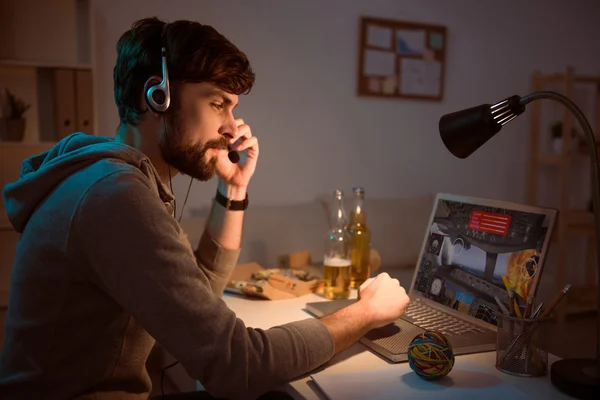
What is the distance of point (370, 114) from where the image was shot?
10.8 feet

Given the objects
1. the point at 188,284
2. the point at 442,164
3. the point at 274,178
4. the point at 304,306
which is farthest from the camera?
the point at 442,164

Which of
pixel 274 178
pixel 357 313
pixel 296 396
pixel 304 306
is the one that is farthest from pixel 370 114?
pixel 296 396

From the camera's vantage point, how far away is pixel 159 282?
33.3 inches

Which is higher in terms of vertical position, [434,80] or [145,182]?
[434,80]

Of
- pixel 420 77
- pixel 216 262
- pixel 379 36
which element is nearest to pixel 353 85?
pixel 379 36

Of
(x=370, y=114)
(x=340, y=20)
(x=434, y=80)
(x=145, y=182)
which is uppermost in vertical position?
(x=340, y=20)

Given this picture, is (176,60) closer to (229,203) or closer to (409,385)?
(229,203)

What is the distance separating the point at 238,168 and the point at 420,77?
2131 mm

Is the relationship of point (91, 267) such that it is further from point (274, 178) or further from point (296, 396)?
point (274, 178)

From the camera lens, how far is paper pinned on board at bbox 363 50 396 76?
10.6 ft

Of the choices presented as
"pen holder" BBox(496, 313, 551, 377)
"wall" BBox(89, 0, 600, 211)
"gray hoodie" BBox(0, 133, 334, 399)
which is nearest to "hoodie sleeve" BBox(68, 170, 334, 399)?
"gray hoodie" BBox(0, 133, 334, 399)

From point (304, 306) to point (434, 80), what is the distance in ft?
7.81

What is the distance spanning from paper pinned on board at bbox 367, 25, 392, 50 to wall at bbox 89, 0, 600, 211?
0.08 metres

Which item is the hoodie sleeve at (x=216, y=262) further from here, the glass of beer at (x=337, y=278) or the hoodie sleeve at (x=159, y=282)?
the hoodie sleeve at (x=159, y=282)
